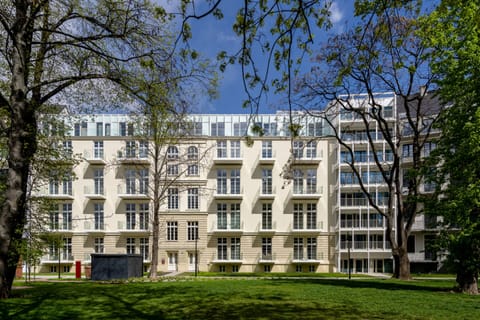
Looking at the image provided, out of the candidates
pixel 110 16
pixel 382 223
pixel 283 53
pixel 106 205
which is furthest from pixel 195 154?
pixel 283 53

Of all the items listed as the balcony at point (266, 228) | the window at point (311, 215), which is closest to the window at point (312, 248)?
the window at point (311, 215)

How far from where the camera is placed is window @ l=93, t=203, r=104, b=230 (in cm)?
4988

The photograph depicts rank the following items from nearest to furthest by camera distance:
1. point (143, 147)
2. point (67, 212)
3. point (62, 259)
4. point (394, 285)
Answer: point (394, 285), point (143, 147), point (62, 259), point (67, 212)

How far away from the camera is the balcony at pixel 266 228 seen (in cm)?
4947

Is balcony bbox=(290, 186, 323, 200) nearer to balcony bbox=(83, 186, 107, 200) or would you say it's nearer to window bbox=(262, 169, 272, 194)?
window bbox=(262, 169, 272, 194)

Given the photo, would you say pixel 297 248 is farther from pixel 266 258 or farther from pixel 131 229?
pixel 131 229

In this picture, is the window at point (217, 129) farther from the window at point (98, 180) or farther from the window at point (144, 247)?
the window at point (144, 247)

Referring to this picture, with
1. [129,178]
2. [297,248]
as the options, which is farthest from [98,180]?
[297,248]

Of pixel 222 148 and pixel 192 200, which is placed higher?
pixel 222 148

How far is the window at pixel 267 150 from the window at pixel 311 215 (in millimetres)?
6864

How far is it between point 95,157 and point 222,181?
14.3 meters

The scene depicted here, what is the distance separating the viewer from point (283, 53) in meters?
6.02

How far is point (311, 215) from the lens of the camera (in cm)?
5038

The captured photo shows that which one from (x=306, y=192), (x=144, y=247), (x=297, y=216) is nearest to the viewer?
(x=144, y=247)
